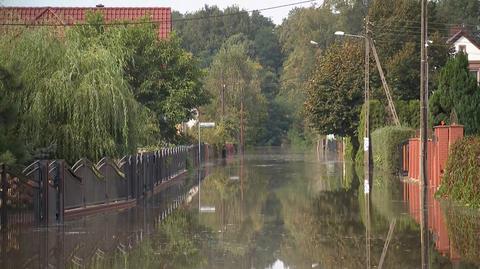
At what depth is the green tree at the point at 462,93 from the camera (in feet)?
103

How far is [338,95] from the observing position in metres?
55.3

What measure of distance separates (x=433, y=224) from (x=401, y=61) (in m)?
39.5

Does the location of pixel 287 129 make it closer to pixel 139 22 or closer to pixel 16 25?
pixel 139 22

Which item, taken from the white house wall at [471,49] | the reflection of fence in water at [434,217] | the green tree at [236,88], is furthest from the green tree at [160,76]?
the green tree at [236,88]

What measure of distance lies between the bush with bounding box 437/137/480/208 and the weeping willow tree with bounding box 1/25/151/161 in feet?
30.0

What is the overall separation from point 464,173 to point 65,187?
10074 millimetres

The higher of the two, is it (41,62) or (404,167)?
(41,62)

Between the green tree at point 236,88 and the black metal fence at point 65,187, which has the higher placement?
the green tree at point 236,88

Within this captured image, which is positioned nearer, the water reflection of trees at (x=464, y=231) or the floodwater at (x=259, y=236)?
the floodwater at (x=259, y=236)

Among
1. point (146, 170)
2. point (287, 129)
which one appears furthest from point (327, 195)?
point (287, 129)

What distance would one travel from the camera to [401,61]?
182ft

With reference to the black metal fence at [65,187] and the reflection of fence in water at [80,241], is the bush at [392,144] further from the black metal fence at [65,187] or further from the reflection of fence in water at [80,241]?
the reflection of fence in water at [80,241]

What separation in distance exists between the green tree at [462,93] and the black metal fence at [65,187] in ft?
40.7

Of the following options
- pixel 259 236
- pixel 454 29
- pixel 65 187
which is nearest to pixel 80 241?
pixel 259 236
